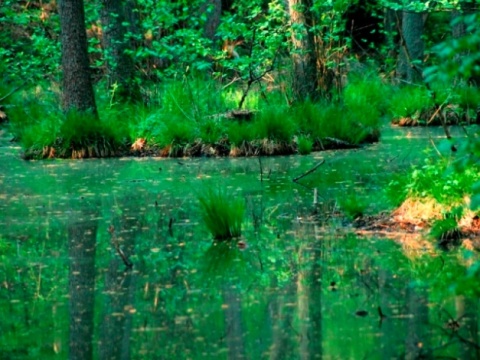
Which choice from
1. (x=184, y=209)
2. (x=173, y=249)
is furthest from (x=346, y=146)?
(x=173, y=249)

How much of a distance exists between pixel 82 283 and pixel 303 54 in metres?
8.88

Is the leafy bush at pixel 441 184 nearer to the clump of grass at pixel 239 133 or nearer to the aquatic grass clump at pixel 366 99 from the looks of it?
the clump of grass at pixel 239 133

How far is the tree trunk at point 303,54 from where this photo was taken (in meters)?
14.0

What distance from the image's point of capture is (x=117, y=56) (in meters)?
15.8

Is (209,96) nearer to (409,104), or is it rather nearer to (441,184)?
(409,104)

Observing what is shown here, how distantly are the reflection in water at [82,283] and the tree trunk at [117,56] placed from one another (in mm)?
6942

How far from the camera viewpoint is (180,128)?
12.2 meters

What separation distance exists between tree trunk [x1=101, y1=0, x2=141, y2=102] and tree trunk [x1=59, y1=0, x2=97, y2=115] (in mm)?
1713

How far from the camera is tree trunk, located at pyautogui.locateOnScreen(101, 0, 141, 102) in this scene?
15.0 metres

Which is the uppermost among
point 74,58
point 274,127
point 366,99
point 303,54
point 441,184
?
point 74,58

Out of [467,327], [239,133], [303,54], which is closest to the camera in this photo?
[467,327]

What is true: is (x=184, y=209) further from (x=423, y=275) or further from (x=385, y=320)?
(x=385, y=320)

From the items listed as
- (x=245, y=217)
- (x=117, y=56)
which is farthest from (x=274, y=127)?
(x=117, y=56)

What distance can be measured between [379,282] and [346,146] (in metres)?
7.11
